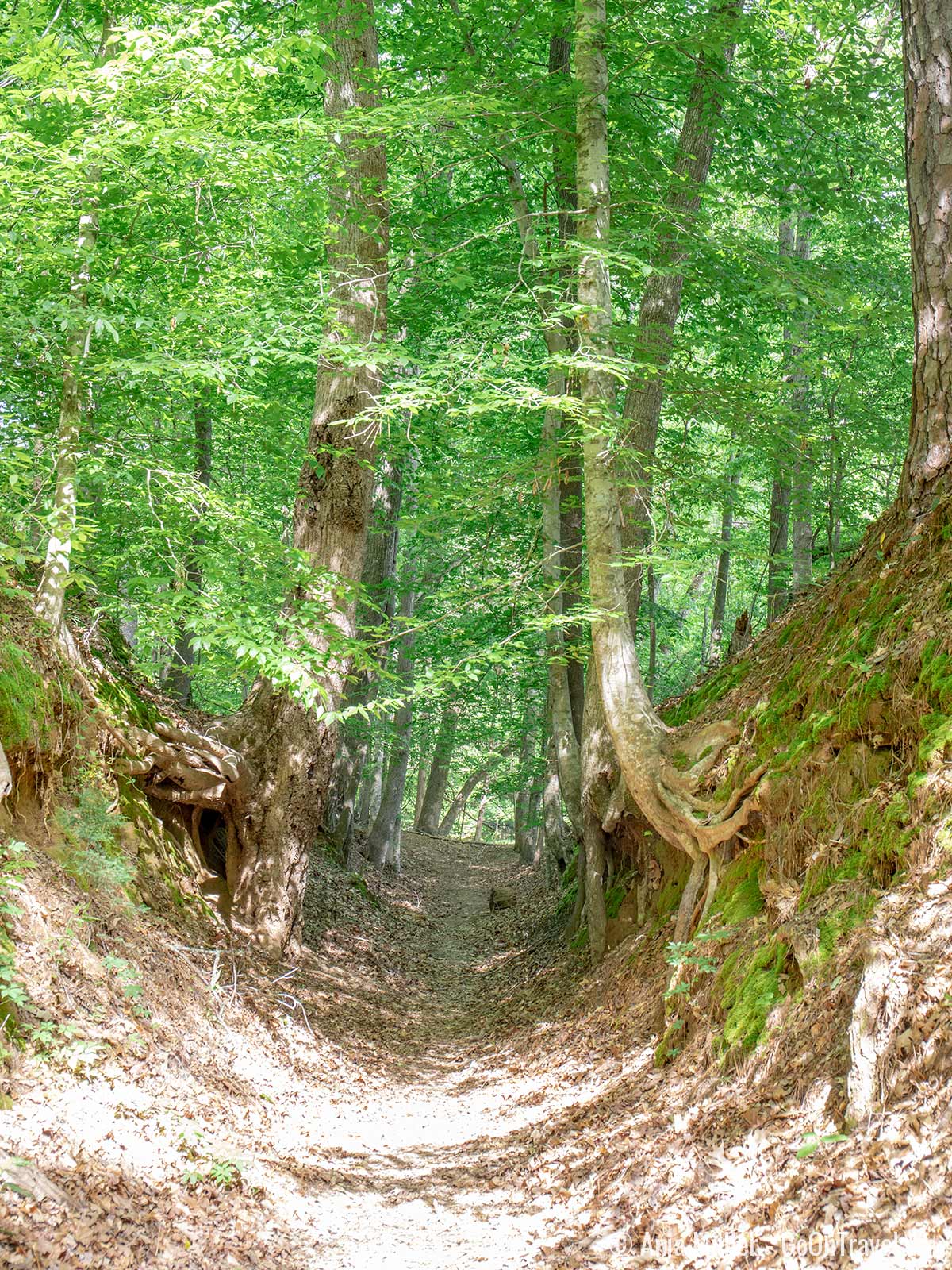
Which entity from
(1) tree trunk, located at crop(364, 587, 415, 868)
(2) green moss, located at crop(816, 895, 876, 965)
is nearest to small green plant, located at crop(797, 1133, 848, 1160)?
(2) green moss, located at crop(816, 895, 876, 965)

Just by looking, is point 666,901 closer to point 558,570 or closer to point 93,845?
point 558,570

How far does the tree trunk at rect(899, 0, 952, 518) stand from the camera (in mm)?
6156

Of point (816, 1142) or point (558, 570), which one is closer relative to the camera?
point (816, 1142)

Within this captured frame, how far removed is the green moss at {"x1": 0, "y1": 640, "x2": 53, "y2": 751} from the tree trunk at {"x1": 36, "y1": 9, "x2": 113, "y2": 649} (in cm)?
62

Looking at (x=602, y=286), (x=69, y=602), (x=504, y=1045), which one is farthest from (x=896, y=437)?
(x=69, y=602)

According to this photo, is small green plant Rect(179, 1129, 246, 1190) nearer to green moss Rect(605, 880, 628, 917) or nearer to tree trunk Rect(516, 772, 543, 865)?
green moss Rect(605, 880, 628, 917)

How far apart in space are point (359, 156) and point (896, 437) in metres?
6.62

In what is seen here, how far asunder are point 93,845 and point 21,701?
4.24 feet

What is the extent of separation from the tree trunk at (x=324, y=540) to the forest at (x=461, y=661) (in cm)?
5

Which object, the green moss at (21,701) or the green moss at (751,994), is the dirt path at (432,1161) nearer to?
the green moss at (751,994)

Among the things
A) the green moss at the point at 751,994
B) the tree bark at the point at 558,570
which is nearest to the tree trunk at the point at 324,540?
the tree bark at the point at 558,570

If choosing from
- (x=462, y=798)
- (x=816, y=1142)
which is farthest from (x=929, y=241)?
(x=462, y=798)

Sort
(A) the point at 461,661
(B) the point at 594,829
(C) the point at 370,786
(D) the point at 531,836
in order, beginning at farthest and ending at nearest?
(D) the point at 531,836, (C) the point at 370,786, (B) the point at 594,829, (A) the point at 461,661

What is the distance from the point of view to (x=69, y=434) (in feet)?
23.9
